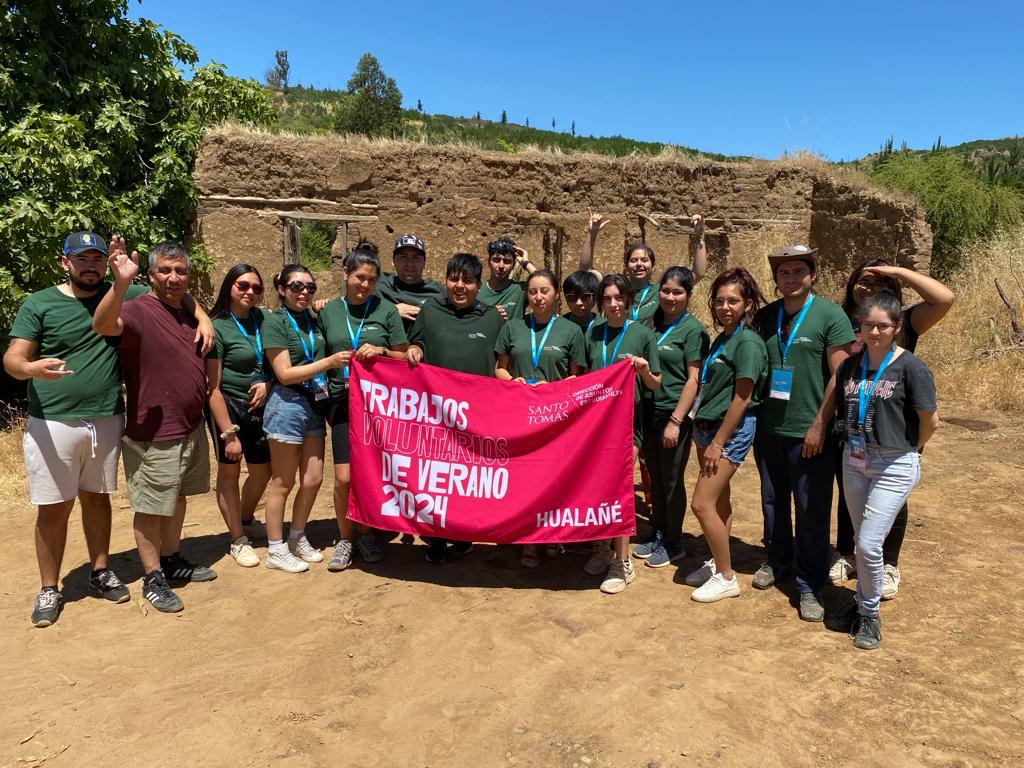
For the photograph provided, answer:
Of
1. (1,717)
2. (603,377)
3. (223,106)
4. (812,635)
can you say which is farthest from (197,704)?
(223,106)

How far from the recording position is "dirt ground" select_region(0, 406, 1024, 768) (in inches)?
114

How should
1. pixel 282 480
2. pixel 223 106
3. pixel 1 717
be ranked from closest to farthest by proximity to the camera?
pixel 1 717
pixel 282 480
pixel 223 106

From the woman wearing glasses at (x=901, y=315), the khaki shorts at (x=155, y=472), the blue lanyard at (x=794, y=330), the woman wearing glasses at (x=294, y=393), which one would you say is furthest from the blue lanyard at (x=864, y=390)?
the khaki shorts at (x=155, y=472)

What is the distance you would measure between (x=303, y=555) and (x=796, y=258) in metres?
3.59

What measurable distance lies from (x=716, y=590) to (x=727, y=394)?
1.19 metres

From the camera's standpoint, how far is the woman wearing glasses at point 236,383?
14.2ft

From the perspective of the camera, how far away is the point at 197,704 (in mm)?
3191

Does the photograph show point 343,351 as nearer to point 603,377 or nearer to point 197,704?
point 603,377

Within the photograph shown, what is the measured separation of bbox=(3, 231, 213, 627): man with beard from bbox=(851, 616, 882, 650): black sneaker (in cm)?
422

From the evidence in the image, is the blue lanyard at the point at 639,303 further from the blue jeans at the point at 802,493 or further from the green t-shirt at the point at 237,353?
the green t-shirt at the point at 237,353

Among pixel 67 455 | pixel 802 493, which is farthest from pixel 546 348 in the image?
pixel 67 455

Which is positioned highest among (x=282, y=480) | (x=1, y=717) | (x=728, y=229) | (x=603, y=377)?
(x=728, y=229)

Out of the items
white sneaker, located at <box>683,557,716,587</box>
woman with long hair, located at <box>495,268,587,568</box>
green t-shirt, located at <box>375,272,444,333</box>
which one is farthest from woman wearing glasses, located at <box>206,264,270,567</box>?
white sneaker, located at <box>683,557,716,587</box>

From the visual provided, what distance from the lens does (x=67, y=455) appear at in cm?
384
